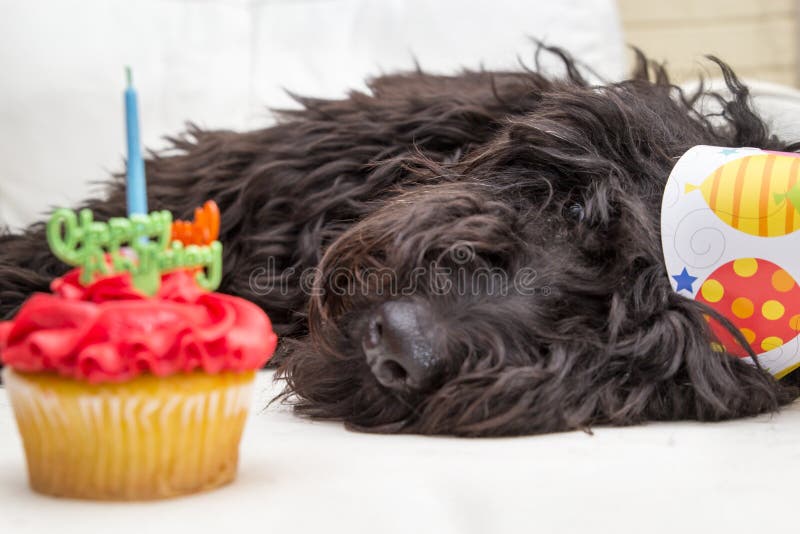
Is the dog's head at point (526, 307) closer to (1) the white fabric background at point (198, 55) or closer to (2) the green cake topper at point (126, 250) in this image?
(2) the green cake topper at point (126, 250)

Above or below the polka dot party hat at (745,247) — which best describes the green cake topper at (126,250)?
above

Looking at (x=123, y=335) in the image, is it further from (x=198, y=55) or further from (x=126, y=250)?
(x=198, y=55)

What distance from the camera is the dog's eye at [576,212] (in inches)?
61.8

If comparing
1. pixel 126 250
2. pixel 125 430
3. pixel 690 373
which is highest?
pixel 126 250

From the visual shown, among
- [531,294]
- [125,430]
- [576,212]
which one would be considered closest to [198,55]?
[576,212]

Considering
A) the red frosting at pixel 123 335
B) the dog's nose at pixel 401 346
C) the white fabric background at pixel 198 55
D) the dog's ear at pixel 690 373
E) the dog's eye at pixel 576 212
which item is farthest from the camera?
the white fabric background at pixel 198 55

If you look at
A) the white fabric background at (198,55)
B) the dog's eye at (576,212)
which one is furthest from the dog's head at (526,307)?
the white fabric background at (198,55)

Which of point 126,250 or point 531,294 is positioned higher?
point 126,250

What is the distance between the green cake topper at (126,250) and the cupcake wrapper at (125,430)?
11cm

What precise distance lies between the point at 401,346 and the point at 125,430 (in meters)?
0.43

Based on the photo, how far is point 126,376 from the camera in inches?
37.9

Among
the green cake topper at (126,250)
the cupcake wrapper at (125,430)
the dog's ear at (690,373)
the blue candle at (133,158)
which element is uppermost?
the blue candle at (133,158)

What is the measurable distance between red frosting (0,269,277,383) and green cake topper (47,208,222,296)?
1cm

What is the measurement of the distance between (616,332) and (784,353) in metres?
0.30
